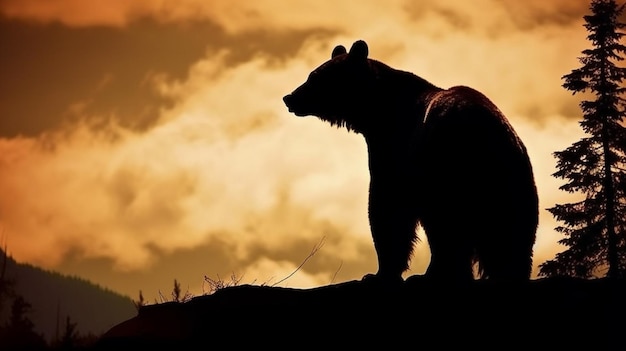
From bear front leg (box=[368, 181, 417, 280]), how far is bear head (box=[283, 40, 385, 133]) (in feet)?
3.24

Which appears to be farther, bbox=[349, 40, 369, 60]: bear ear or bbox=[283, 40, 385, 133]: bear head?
bbox=[349, 40, 369, 60]: bear ear

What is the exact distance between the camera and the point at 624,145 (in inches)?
1113

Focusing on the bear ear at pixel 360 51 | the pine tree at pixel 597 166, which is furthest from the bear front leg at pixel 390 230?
the pine tree at pixel 597 166

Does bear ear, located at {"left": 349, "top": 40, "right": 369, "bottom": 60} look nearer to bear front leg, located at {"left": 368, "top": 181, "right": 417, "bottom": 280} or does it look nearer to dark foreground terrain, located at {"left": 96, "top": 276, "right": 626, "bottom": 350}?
bear front leg, located at {"left": 368, "top": 181, "right": 417, "bottom": 280}

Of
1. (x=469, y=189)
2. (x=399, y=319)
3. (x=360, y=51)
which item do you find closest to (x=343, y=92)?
(x=360, y=51)

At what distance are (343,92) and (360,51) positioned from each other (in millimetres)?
555

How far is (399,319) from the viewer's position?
6.36 metres

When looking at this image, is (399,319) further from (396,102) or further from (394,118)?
(396,102)

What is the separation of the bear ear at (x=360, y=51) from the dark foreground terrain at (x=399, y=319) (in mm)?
3685

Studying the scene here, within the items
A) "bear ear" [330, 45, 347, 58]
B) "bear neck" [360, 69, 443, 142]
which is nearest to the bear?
"bear neck" [360, 69, 443, 142]

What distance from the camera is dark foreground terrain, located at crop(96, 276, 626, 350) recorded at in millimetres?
5953

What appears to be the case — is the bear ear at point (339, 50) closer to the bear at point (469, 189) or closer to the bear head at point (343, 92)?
the bear head at point (343, 92)

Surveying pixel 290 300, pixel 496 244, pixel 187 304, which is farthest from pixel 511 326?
pixel 187 304

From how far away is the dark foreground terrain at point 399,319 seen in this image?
5.95 m
